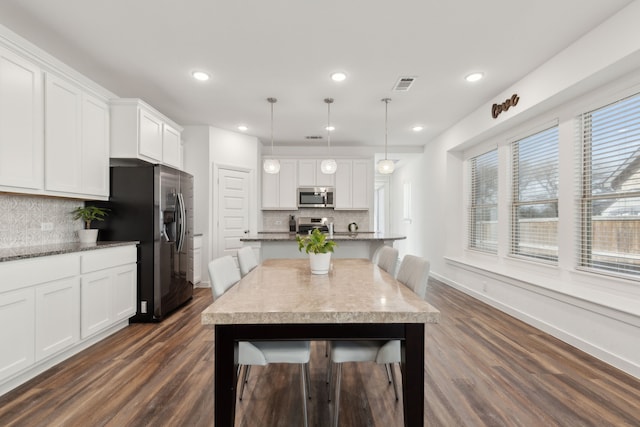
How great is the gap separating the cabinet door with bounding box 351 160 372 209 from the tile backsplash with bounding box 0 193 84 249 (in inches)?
169

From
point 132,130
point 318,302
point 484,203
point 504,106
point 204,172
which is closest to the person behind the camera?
point 318,302

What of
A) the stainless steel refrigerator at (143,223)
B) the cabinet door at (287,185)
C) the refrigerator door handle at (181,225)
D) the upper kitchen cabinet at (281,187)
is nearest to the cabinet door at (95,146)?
the stainless steel refrigerator at (143,223)

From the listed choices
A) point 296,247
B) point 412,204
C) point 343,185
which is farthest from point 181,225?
point 412,204

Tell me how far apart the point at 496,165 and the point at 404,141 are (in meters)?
2.00

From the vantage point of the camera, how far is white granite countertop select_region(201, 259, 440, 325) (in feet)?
4.09

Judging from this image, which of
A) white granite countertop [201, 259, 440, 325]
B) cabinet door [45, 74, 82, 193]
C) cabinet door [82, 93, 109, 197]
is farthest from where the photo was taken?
cabinet door [82, 93, 109, 197]

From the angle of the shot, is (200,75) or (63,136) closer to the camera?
(63,136)

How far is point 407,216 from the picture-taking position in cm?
763

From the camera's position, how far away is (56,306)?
2316 mm

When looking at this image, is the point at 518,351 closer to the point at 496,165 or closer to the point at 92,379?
the point at 496,165

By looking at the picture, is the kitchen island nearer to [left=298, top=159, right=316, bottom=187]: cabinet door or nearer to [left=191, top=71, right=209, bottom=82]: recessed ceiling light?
[left=191, top=71, right=209, bottom=82]: recessed ceiling light

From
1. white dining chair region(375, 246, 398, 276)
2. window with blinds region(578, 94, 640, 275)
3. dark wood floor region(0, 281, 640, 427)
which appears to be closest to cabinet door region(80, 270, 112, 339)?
dark wood floor region(0, 281, 640, 427)

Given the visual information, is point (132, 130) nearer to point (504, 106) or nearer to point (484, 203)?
point (504, 106)

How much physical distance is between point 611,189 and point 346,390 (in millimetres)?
2733
